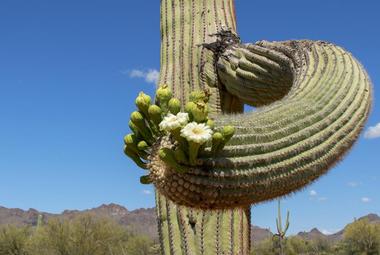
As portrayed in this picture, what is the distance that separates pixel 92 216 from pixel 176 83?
41309mm

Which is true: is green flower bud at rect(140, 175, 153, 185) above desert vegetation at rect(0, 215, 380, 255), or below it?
below

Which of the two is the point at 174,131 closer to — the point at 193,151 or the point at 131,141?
the point at 193,151

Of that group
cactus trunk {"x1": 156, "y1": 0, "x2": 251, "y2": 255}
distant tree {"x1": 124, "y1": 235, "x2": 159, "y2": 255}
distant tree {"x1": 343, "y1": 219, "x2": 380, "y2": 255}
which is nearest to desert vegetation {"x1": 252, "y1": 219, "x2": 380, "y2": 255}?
distant tree {"x1": 343, "y1": 219, "x2": 380, "y2": 255}

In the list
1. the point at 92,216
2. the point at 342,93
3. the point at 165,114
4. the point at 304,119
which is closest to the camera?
the point at 165,114

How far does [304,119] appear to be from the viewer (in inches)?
88.7

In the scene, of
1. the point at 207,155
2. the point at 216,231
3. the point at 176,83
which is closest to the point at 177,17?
the point at 176,83

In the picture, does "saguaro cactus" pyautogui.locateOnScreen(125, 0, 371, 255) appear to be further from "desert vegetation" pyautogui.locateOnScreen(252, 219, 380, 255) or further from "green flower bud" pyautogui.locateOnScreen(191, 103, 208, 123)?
"desert vegetation" pyautogui.locateOnScreen(252, 219, 380, 255)

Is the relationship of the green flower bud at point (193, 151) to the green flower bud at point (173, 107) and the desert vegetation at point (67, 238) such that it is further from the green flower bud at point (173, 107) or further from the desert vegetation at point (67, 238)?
the desert vegetation at point (67, 238)

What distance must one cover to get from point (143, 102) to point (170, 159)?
237mm

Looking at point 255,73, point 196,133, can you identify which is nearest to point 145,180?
point 196,133

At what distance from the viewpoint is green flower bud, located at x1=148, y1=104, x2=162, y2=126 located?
1.90m

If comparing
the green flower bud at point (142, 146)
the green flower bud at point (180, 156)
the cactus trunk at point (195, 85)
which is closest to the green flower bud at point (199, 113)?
the green flower bud at point (180, 156)

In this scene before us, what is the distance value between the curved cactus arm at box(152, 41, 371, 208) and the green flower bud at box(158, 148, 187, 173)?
0.09 feet

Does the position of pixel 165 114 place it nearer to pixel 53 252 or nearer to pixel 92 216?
pixel 53 252
